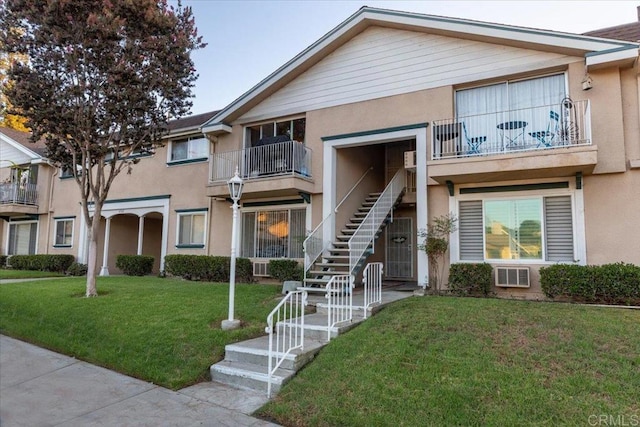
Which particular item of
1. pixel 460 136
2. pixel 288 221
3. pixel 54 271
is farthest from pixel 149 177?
pixel 460 136

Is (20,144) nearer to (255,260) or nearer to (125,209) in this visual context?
(125,209)

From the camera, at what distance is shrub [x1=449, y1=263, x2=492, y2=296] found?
9.99 metres

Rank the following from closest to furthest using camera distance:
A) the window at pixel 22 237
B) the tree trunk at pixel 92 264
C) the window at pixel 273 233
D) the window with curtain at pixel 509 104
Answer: the window with curtain at pixel 509 104 → the tree trunk at pixel 92 264 → the window at pixel 273 233 → the window at pixel 22 237

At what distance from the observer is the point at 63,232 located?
19875mm

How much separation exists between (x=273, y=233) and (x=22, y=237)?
15.7 m

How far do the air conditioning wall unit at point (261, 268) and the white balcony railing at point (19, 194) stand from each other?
539 inches

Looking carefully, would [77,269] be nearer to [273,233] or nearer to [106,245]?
[106,245]

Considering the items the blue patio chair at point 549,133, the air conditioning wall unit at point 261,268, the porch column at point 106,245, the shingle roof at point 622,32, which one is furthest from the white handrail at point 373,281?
the porch column at point 106,245

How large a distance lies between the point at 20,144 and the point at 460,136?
72.8ft

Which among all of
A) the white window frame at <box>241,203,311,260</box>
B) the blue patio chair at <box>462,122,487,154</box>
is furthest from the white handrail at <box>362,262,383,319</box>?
the white window frame at <box>241,203,311,260</box>

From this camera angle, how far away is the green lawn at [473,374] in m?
4.35

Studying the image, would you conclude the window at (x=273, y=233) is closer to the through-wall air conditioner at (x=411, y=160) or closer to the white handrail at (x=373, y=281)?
the through-wall air conditioner at (x=411, y=160)

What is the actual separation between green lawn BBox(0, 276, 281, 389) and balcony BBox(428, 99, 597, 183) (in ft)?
18.5

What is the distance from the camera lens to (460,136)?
35.6 ft
